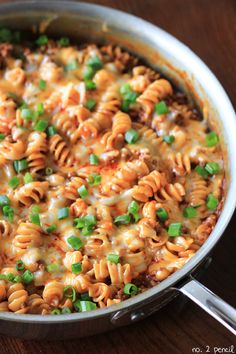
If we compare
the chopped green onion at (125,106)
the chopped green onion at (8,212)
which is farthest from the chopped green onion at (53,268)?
the chopped green onion at (125,106)

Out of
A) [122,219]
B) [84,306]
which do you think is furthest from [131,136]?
[84,306]

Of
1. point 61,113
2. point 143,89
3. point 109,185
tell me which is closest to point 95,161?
point 109,185

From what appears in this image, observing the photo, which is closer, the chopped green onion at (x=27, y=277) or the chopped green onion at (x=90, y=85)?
the chopped green onion at (x=27, y=277)

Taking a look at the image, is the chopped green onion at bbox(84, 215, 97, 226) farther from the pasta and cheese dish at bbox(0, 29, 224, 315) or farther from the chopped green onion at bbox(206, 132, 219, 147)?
the chopped green onion at bbox(206, 132, 219, 147)

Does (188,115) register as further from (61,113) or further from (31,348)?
(31,348)

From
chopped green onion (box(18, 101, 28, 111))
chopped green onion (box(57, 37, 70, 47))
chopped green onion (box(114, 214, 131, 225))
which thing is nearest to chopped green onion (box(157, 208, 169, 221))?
chopped green onion (box(114, 214, 131, 225))

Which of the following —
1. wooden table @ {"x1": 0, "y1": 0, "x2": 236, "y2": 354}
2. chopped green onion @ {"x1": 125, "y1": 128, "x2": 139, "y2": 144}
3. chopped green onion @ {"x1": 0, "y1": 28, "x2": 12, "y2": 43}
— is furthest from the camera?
chopped green onion @ {"x1": 0, "y1": 28, "x2": 12, "y2": 43}

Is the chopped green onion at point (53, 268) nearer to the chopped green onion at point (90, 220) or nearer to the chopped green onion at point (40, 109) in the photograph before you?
the chopped green onion at point (90, 220)
